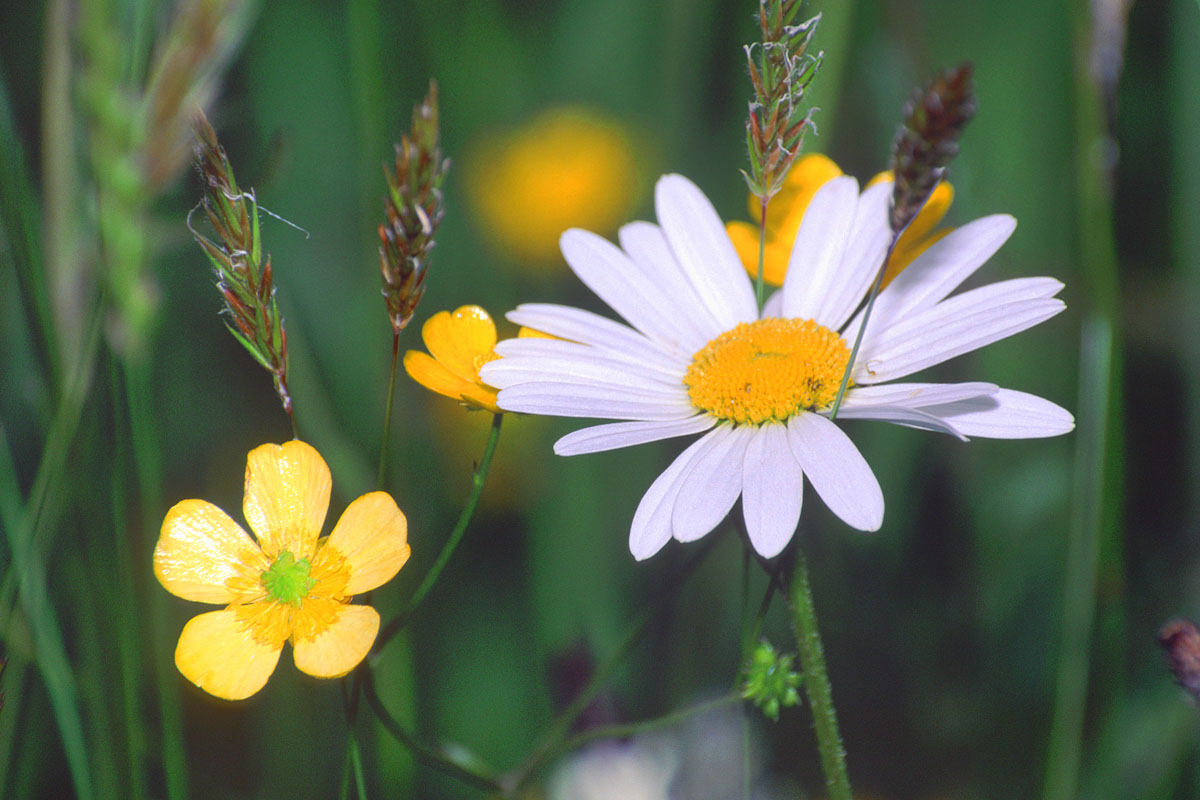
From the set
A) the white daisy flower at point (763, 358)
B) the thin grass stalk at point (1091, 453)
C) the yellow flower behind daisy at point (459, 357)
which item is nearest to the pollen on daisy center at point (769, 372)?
the white daisy flower at point (763, 358)

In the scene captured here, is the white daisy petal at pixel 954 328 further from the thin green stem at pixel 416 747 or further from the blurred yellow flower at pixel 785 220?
the thin green stem at pixel 416 747

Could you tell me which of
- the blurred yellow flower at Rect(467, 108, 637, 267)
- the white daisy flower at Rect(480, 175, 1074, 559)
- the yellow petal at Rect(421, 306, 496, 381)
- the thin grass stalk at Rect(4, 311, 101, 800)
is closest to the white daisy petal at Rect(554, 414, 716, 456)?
the white daisy flower at Rect(480, 175, 1074, 559)

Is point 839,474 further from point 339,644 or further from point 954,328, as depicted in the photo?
point 339,644

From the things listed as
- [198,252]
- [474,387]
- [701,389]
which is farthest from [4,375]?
[701,389]

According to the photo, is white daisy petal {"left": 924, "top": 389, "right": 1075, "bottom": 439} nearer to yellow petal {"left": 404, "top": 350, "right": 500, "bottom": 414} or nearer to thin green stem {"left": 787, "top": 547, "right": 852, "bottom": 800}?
thin green stem {"left": 787, "top": 547, "right": 852, "bottom": 800}

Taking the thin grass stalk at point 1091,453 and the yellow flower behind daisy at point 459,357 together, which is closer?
the yellow flower behind daisy at point 459,357

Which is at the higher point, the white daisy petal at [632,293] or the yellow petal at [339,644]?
the white daisy petal at [632,293]
